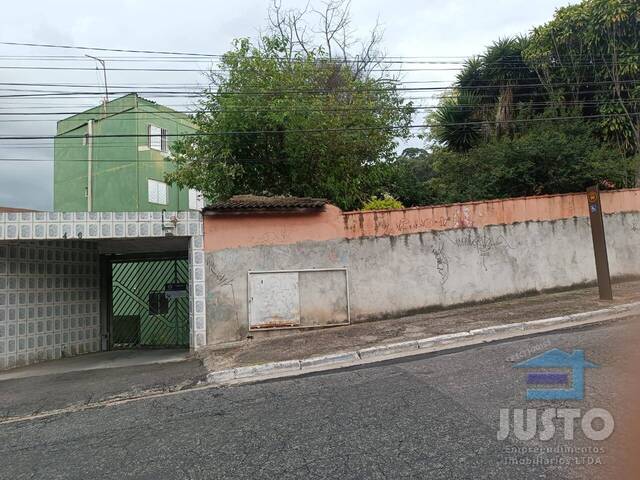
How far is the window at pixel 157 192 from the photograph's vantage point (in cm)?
2605

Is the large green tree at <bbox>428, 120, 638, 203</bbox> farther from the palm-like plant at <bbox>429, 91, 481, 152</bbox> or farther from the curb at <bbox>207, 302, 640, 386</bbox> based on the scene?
the curb at <bbox>207, 302, 640, 386</bbox>

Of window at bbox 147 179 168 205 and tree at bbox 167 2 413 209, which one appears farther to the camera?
window at bbox 147 179 168 205

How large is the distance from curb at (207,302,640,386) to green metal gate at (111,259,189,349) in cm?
498

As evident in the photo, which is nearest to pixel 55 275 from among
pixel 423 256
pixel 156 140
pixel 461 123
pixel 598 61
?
pixel 423 256

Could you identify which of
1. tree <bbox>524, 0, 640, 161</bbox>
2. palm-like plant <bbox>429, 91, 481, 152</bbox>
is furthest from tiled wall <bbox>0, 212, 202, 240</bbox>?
tree <bbox>524, 0, 640, 161</bbox>

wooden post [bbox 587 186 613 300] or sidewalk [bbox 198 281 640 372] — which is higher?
wooden post [bbox 587 186 613 300]

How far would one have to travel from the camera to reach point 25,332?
9508 millimetres

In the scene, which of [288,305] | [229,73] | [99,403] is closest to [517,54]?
[229,73]

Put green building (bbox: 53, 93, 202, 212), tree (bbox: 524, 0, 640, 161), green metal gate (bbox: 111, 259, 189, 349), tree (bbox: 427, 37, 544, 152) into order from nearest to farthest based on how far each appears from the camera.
Result: green metal gate (bbox: 111, 259, 189, 349), tree (bbox: 524, 0, 640, 161), tree (bbox: 427, 37, 544, 152), green building (bbox: 53, 93, 202, 212)

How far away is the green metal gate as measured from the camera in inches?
451

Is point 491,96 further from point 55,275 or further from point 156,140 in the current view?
point 156,140

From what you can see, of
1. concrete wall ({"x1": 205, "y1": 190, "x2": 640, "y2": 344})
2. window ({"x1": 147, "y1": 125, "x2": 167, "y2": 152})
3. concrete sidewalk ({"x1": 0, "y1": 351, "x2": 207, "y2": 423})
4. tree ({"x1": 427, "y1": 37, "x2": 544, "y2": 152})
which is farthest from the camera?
window ({"x1": 147, "y1": 125, "x2": 167, "y2": 152})

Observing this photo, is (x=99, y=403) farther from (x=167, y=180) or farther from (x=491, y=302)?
(x=167, y=180)

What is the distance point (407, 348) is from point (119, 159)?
2345 cm
